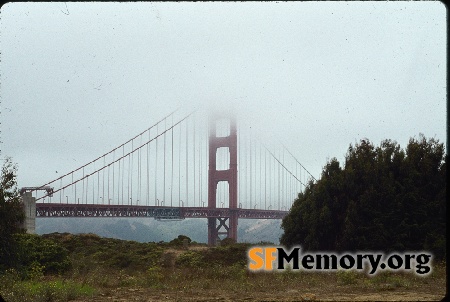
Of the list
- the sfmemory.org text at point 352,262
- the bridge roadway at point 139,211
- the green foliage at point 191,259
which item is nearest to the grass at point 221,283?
the sfmemory.org text at point 352,262

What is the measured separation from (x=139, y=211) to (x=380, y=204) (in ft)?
157

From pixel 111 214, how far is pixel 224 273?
4358 cm

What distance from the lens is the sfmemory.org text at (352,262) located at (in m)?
20.7

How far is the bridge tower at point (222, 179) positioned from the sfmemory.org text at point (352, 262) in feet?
161

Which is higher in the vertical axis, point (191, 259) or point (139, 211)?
point (139, 211)

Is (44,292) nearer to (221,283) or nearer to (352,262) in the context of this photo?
(221,283)

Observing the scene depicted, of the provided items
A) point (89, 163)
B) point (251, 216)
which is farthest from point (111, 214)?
point (251, 216)

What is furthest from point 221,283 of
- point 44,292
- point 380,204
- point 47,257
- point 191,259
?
point 191,259

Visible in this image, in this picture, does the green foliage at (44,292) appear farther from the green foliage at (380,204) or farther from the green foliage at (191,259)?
the green foliage at (191,259)

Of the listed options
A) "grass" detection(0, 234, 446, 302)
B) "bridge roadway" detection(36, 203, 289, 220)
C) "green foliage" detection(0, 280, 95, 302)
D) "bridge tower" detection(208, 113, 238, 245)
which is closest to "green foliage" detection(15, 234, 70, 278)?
"grass" detection(0, 234, 446, 302)

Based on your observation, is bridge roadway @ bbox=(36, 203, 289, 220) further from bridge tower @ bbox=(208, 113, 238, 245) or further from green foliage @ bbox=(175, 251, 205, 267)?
green foliage @ bbox=(175, 251, 205, 267)

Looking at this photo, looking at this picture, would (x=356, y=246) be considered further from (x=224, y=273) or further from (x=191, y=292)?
(x=191, y=292)

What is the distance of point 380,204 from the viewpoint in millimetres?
24172

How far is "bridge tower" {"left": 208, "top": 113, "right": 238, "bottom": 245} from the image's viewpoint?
75250mm
